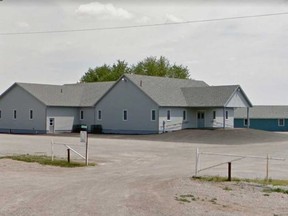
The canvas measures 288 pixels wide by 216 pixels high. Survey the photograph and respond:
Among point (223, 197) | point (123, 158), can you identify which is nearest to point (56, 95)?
point (123, 158)

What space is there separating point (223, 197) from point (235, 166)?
8614mm

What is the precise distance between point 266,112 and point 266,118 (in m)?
1.62

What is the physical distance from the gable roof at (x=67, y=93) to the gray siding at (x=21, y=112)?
0.92 m

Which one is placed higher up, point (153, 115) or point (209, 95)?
point (209, 95)

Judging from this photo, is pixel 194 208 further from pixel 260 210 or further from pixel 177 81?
pixel 177 81

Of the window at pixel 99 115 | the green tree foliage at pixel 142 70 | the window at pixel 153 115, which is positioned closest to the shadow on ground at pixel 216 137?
the window at pixel 153 115

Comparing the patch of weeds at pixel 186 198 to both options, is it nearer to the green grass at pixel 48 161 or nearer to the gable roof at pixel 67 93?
the green grass at pixel 48 161

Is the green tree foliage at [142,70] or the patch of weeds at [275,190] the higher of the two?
the green tree foliage at [142,70]

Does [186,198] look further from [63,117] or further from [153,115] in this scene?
[63,117]

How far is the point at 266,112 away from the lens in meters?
70.0

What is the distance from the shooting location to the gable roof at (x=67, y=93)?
55.1m

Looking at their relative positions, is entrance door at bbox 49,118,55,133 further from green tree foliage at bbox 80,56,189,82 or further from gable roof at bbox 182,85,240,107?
green tree foliage at bbox 80,56,189,82

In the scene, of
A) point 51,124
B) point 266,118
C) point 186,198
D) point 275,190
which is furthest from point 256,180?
point 266,118

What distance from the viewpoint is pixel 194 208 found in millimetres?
10883
